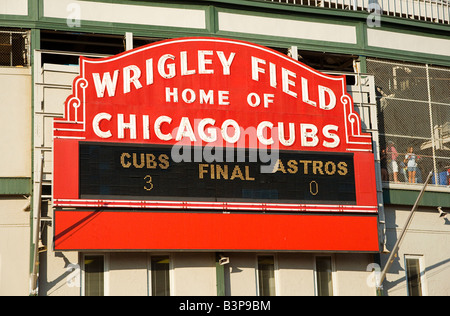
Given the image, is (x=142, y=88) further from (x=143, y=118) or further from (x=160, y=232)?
(x=160, y=232)

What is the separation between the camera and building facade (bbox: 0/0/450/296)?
23641 mm

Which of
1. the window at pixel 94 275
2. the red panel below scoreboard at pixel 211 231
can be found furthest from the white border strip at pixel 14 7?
the window at pixel 94 275

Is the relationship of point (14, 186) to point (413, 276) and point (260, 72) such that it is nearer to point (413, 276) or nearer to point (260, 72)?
point (260, 72)

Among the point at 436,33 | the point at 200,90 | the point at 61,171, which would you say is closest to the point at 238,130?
the point at 200,90

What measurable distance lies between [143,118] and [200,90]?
197cm

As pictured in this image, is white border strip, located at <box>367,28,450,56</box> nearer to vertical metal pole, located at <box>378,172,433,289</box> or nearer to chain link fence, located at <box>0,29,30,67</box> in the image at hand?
vertical metal pole, located at <box>378,172,433,289</box>

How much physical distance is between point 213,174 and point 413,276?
741 cm

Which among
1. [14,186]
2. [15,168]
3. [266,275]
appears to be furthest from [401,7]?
[14,186]

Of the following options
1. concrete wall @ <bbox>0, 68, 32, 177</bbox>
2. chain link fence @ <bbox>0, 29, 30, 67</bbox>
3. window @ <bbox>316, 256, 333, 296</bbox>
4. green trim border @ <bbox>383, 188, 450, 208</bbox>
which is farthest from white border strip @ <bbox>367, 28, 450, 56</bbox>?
concrete wall @ <bbox>0, 68, 32, 177</bbox>

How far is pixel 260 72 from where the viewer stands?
2562 centimetres

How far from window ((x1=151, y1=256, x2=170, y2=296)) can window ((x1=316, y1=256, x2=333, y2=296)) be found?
4476 mm

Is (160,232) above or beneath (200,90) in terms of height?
beneath

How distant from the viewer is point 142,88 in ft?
80.3

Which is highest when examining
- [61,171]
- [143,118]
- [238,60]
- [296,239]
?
[238,60]
